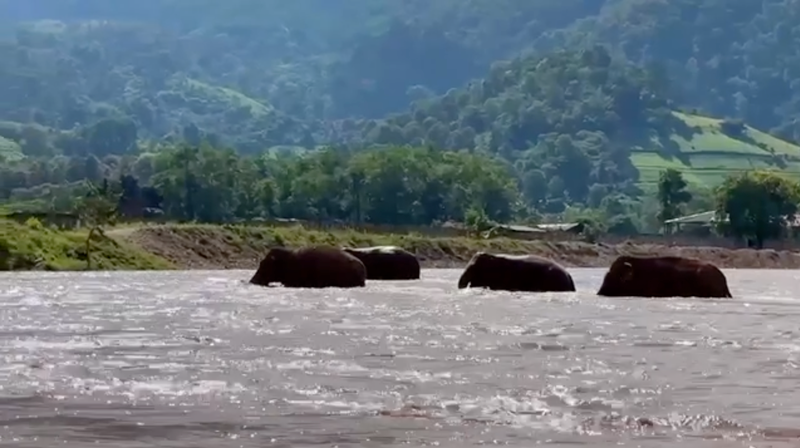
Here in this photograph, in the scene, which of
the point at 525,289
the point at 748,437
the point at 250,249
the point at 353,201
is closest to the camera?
the point at 748,437

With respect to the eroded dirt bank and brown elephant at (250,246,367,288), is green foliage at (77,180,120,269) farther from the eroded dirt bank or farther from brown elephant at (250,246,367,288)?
brown elephant at (250,246,367,288)

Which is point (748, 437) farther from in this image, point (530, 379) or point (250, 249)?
point (250, 249)

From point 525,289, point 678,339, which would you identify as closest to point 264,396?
point 678,339

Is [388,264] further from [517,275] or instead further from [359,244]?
[359,244]

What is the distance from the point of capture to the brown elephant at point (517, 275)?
178 ft

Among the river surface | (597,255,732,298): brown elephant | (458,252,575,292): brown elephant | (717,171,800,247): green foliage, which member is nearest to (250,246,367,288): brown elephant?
(458,252,575,292): brown elephant

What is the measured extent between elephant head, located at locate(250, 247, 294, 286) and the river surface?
19959 mm

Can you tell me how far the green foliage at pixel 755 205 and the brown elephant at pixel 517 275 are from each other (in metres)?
121

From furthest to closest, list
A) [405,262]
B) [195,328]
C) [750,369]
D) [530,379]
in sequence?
[405,262]
[195,328]
[750,369]
[530,379]

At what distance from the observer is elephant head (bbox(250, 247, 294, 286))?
5878cm

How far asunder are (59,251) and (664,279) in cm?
4964

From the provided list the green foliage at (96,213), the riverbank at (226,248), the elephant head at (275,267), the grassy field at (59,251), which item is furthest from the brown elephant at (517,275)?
the green foliage at (96,213)

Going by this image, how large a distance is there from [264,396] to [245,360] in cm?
515

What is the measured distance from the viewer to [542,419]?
1517 cm
